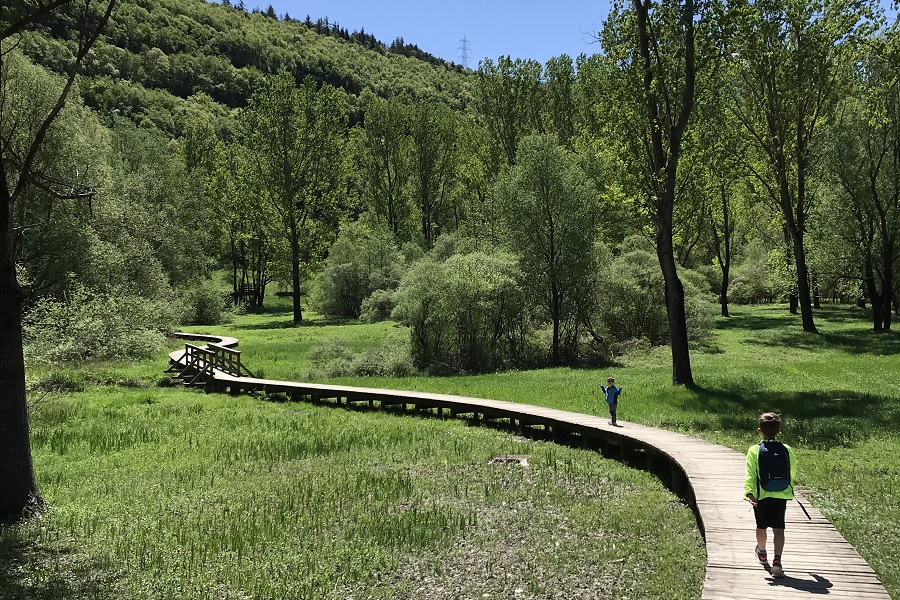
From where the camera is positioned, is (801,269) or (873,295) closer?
(801,269)

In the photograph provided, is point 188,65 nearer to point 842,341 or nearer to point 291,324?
point 291,324

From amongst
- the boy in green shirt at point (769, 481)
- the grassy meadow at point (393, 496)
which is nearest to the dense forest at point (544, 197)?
the grassy meadow at point (393, 496)

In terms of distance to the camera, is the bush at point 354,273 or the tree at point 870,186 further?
the bush at point 354,273

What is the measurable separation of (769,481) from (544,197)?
24.1 meters

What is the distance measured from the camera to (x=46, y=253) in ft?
89.0

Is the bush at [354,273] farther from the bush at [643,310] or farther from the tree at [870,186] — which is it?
the tree at [870,186]

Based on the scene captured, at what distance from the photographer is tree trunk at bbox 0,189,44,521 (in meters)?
9.12

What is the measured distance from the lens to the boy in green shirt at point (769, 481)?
625cm

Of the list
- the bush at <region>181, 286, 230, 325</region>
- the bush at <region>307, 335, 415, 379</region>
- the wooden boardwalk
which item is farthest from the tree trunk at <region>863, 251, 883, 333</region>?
the bush at <region>181, 286, 230, 325</region>

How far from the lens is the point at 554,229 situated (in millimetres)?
29516

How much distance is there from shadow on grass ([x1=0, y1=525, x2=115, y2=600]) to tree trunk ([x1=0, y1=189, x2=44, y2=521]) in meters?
0.92

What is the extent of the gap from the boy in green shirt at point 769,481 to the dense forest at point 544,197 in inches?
418

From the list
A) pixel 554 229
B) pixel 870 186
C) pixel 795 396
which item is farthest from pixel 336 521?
pixel 870 186

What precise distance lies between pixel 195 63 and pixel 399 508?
165 meters
